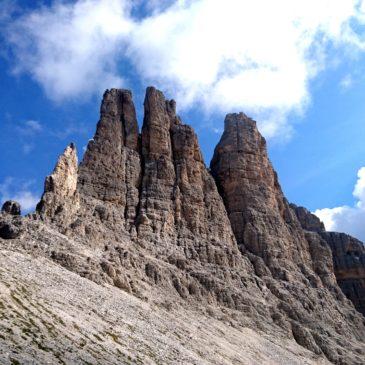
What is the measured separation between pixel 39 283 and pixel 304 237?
84.2 metres

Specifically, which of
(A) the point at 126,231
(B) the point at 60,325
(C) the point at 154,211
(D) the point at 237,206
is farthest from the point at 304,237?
(B) the point at 60,325

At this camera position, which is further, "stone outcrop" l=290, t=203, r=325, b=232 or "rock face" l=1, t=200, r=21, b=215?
"stone outcrop" l=290, t=203, r=325, b=232

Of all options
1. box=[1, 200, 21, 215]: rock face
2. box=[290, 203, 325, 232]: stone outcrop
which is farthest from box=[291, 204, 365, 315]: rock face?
box=[1, 200, 21, 215]: rock face

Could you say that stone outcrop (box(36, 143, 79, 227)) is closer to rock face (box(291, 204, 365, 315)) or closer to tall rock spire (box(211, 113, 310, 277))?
tall rock spire (box(211, 113, 310, 277))

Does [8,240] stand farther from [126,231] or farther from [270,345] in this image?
[270,345]

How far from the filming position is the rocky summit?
48250mm

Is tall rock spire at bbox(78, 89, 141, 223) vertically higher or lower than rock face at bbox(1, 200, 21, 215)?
higher

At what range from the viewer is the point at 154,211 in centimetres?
9594

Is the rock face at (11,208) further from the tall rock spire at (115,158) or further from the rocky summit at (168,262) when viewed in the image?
the tall rock spire at (115,158)

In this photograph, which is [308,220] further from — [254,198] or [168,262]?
[168,262]

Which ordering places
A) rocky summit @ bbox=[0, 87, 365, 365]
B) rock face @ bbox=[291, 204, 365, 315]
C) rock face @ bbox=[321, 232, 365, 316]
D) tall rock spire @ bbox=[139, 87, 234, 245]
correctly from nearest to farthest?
rocky summit @ bbox=[0, 87, 365, 365] < tall rock spire @ bbox=[139, 87, 234, 245] < rock face @ bbox=[321, 232, 365, 316] < rock face @ bbox=[291, 204, 365, 315]

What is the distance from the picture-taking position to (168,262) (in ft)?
282

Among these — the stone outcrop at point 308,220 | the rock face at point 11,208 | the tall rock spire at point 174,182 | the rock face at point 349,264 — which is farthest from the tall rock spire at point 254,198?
the rock face at point 11,208

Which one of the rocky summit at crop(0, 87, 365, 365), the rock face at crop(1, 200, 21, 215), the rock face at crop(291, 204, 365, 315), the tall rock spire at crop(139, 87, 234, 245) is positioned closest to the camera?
the rocky summit at crop(0, 87, 365, 365)
